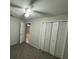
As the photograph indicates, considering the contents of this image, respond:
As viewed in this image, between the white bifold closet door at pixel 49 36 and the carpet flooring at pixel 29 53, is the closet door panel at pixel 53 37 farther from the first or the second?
the carpet flooring at pixel 29 53

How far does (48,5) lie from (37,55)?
88 centimetres

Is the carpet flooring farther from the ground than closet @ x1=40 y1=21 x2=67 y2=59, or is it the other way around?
closet @ x1=40 y1=21 x2=67 y2=59

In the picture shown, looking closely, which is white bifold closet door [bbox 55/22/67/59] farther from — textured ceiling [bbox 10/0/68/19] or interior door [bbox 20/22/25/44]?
interior door [bbox 20/22/25/44]

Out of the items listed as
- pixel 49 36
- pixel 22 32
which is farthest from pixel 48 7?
pixel 22 32

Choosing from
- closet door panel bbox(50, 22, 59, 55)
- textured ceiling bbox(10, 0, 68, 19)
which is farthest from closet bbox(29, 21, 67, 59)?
textured ceiling bbox(10, 0, 68, 19)

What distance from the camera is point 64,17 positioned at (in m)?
1.08

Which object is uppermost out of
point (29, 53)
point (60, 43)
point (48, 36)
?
point (48, 36)

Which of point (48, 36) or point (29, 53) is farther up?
point (48, 36)

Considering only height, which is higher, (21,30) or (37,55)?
(21,30)

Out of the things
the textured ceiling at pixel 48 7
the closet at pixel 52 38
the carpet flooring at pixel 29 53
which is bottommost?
the carpet flooring at pixel 29 53

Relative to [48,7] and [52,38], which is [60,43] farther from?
[48,7]

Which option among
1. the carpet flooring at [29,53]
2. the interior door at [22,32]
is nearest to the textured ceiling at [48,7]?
the interior door at [22,32]
